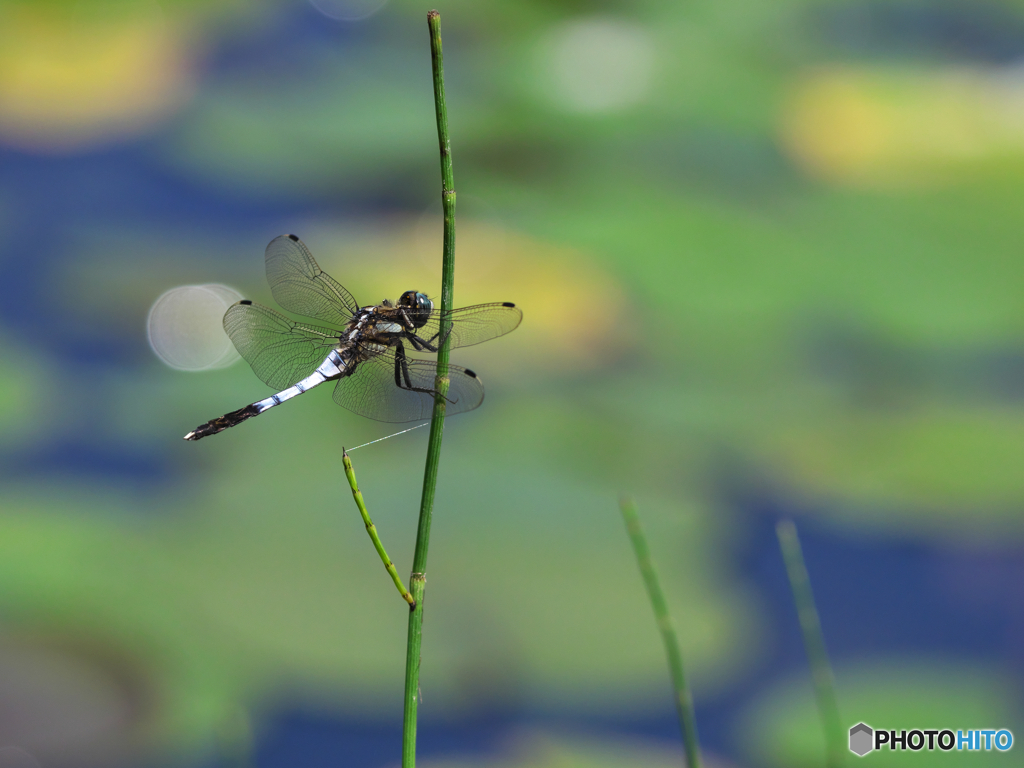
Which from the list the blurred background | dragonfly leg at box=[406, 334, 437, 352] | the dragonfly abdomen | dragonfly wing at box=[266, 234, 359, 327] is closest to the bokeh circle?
the blurred background

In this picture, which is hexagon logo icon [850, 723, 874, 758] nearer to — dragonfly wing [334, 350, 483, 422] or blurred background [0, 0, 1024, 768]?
blurred background [0, 0, 1024, 768]

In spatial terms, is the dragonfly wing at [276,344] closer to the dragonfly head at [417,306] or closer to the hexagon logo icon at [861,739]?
the dragonfly head at [417,306]

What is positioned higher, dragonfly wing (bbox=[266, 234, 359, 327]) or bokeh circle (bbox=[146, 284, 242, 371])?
bokeh circle (bbox=[146, 284, 242, 371])

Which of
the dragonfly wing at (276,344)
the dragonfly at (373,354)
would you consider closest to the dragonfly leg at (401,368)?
the dragonfly at (373,354)

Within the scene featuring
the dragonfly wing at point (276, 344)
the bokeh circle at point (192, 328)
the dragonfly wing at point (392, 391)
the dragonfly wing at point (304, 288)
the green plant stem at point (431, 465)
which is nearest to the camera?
the green plant stem at point (431, 465)

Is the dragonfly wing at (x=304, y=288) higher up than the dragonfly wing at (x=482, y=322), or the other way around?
the dragonfly wing at (x=304, y=288)
